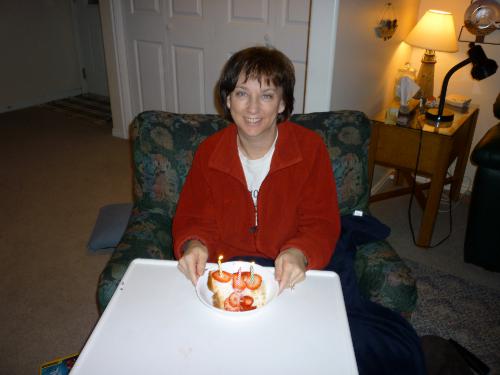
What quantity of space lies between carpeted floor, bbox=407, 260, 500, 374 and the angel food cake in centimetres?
115

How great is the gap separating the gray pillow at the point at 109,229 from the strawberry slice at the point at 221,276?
135cm

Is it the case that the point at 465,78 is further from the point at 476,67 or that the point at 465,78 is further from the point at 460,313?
the point at 460,313

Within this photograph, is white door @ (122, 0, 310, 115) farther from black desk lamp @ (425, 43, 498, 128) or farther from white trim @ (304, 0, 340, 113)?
black desk lamp @ (425, 43, 498, 128)

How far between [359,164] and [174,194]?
66 centimetres

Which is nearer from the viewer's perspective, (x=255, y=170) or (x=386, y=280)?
(x=386, y=280)

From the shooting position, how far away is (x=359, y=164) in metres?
1.42

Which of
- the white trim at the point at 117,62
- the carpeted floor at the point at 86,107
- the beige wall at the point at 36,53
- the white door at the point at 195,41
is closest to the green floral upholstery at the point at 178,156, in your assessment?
the white door at the point at 195,41

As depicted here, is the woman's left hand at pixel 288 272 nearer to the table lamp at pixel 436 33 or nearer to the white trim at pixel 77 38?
the table lamp at pixel 436 33

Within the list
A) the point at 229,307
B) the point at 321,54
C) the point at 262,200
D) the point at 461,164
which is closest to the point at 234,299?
the point at 229,307

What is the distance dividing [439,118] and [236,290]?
1669mm

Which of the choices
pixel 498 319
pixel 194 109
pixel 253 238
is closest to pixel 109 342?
pixel 253 238

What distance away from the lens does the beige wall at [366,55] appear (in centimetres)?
184

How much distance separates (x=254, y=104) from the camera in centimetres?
113

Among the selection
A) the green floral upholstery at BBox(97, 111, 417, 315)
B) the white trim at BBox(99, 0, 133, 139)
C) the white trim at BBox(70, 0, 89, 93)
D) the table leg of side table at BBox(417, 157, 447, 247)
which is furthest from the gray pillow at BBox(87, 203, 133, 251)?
the white trim at BBox(70, 0, 89, 93)
